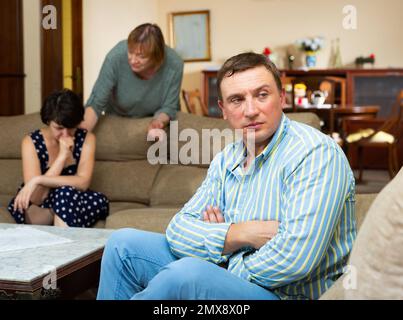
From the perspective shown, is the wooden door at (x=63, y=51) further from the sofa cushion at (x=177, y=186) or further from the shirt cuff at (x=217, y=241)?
the shirt cuff at (x=217, y=241)

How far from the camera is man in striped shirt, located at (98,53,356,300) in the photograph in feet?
4.33

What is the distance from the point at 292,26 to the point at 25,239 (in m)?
6.18

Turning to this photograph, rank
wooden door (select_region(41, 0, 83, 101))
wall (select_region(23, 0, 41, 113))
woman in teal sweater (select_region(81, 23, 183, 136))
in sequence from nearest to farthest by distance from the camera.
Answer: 1. woman in teal sweater (select_region(81, 23, 183, 136))
2. wall (select_region(23, 0, 41, 113))
3. wooden door (select_region(41, 0, 83, 101))

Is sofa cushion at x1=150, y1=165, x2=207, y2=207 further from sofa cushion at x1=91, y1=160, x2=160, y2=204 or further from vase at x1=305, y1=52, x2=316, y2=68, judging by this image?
vase at x1=305, y1=52, x2=316, y2=68

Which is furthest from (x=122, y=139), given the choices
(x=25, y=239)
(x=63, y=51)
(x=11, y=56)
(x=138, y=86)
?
(x=63, y=51)

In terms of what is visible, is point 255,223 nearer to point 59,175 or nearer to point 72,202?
point 72,202

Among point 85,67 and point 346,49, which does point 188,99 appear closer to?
point 85,67

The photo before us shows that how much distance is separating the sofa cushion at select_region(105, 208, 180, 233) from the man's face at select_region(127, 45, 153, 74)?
0.76 metres

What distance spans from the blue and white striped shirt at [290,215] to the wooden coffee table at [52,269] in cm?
38

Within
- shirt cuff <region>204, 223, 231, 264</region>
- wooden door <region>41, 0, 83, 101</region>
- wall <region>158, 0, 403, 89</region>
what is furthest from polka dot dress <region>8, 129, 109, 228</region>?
wall <region>158, 0, 403, 89</region>

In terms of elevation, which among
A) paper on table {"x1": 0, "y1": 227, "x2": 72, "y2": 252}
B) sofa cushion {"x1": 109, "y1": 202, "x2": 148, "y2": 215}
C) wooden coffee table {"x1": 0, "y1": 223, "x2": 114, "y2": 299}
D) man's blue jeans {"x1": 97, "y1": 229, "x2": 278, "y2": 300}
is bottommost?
sofa cushion {"x1": 109, "y1": 202, "x2": 148, "y2": 215}

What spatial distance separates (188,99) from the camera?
20.6ft

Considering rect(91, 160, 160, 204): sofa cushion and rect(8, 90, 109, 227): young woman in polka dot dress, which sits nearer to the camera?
rect(8, 90, 109, 227): young woman in polka dot dress

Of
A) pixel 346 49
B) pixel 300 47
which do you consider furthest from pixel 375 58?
pixel 300 47
